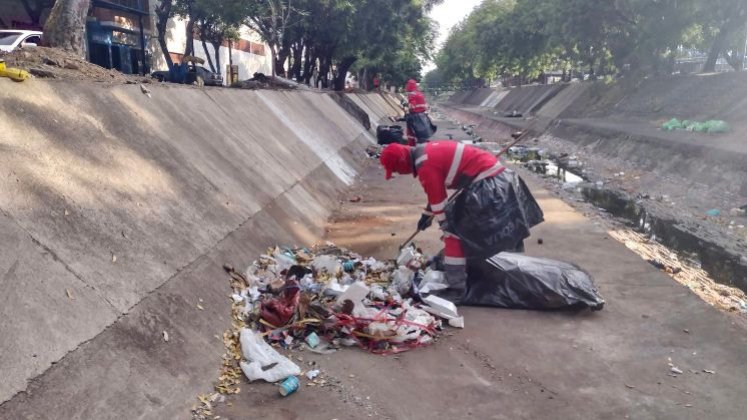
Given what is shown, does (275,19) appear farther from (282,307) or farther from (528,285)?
Result: (282,307)

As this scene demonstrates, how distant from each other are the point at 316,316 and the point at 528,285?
1862mm

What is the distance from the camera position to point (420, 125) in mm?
12148

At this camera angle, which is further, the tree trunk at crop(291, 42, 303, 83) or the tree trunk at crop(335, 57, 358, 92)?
the tree trunk at crop(335, 57, 358, 92)

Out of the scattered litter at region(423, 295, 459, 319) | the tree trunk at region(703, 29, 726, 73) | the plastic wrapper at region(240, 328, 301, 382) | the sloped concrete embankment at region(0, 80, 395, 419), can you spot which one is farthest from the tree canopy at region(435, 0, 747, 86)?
the plastic wrapper at region(240, 328, 301, 382)

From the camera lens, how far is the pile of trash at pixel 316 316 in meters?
3.75

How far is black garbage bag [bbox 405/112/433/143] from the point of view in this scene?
1215 cm

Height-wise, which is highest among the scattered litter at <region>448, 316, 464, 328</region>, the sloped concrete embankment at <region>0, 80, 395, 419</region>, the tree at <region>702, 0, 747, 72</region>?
the tree at <region>702, 0, 747, 72</region>

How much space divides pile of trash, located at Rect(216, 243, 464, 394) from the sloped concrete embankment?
0.17 meters

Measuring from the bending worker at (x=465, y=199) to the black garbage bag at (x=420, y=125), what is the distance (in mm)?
7055

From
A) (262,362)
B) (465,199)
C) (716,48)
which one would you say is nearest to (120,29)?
(716,48)

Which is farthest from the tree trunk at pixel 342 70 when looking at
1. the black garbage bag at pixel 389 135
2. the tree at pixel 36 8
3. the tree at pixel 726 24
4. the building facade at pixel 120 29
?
the tree at pixel 726 24

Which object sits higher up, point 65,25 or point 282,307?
point 65,25

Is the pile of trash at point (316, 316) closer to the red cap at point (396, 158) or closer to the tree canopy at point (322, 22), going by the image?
the red cap at point (396, 158)

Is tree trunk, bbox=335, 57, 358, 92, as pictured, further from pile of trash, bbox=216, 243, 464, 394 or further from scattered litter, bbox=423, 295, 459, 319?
scattered litter, bbox=423, 295, 459, 319
